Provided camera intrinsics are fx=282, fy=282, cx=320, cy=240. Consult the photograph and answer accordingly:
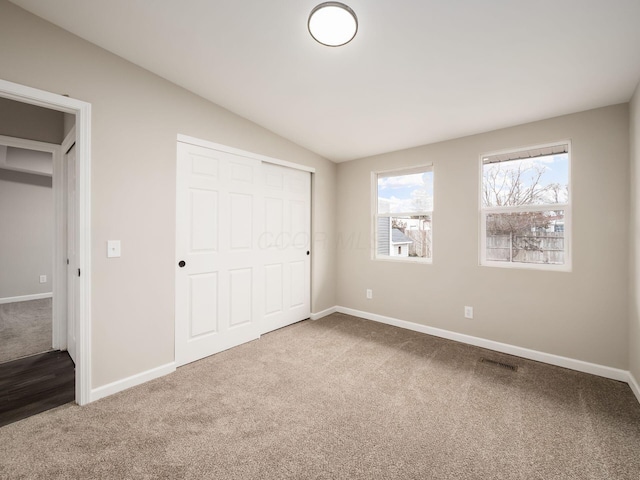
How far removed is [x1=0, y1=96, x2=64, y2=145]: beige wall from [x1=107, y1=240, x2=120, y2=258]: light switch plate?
5.47 ft

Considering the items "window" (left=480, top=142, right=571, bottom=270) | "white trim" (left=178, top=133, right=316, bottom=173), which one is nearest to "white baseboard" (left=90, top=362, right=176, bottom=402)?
"white trim" (left=178, top=133, right=316, bottom=173)

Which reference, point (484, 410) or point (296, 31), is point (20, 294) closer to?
point (296, 31)

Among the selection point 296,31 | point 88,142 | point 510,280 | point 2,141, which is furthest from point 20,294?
point 510,280

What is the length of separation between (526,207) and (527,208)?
0.04ft

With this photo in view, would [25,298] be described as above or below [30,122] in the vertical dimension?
below

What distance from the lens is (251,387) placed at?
2.28 m

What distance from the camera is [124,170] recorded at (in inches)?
89.1

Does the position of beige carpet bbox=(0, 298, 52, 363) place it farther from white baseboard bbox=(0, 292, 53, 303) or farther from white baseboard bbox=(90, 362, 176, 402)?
white baseboard bbox=(90, 362, 176, 402)

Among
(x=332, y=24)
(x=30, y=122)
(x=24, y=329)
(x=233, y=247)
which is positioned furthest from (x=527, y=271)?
(x=24, y=329)

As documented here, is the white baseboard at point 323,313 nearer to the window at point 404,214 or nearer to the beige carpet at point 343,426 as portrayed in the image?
the window at point 404,214

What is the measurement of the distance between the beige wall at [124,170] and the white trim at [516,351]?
269 centimetres

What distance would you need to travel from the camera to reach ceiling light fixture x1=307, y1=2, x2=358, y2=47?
166 centimetres

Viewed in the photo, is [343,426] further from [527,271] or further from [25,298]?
[25,298]

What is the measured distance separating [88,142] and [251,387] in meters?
2.24
